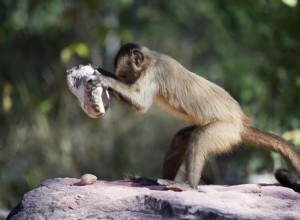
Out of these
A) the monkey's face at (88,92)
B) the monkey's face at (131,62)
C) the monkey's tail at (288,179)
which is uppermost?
the monkey's face at (131,62)

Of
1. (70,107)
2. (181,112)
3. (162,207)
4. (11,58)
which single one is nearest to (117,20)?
(11,58)

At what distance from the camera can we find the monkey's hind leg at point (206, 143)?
6.12 meters

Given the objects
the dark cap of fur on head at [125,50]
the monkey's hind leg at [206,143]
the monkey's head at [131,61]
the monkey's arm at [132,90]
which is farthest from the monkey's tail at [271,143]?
the dark cap of fur on head at [125,50]

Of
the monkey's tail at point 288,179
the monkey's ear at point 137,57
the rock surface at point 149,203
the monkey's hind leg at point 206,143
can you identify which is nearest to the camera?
the rock surface at point 149,203

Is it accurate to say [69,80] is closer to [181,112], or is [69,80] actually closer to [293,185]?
[181,112]

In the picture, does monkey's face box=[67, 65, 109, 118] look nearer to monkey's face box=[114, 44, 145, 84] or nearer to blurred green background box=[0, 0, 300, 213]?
monkey's face box=[114, 44, 145, 84]

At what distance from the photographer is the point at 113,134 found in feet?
42.1

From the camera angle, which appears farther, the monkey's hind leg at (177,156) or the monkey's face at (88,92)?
the monkey's hind leg at (177,156)

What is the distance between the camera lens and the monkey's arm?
243 inches

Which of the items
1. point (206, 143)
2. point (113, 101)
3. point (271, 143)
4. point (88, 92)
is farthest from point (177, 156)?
point (113, 101)

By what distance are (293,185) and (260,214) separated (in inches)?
46.0

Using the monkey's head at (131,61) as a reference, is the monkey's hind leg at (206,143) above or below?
below

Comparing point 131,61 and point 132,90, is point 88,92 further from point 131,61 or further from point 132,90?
point 131,61

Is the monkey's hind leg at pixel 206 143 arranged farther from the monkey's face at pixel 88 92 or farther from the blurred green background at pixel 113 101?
the blurred green background at pixel 113 101
